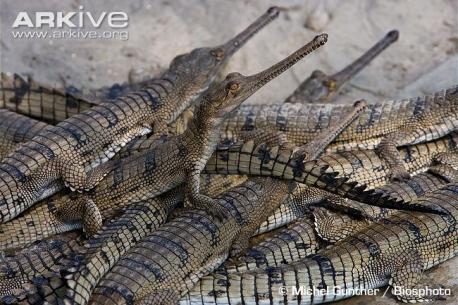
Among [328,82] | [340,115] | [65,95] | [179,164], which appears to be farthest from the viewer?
[328,82]

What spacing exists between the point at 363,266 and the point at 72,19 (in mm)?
3966

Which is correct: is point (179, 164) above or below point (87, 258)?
above

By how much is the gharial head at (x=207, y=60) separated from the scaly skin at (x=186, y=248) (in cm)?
142

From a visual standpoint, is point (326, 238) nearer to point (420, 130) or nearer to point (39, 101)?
point (420, 130)

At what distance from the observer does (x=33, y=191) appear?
5.28 meters

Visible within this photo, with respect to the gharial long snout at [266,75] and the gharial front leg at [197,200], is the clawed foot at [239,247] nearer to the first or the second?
the gharial front leg at [197,200]

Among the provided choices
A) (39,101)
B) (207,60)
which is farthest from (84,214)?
(207,60)

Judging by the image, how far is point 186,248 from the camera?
15.3 ft

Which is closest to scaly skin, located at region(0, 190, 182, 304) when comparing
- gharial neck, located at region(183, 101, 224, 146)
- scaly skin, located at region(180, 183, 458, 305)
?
gharial neck, located at region(183, 101, 224, 146)

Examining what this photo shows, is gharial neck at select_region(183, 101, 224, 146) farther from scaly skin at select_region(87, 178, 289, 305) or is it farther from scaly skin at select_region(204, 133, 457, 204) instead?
scaly skin at select_region(87, 178, 289, 305)

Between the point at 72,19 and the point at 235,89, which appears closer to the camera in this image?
the point at 235,89

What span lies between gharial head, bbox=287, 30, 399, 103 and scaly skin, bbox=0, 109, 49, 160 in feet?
6.95

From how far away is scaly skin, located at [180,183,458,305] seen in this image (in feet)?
15.3

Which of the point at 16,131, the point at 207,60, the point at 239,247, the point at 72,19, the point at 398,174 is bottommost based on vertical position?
the point at 239,247
